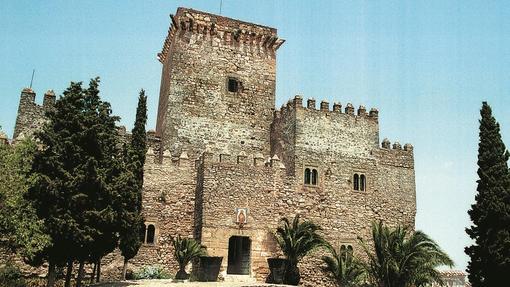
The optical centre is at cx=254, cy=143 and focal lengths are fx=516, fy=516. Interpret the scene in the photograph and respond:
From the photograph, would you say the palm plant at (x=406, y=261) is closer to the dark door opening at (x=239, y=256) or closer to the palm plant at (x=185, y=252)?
the dark door opening at (x=239, y=256)

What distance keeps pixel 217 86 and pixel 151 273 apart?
471 inches

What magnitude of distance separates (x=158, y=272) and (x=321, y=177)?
32.9ft

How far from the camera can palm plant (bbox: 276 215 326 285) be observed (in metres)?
23.5

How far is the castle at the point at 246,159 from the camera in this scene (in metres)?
24.5

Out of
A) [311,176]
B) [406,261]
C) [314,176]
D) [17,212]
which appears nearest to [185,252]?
[17,212]

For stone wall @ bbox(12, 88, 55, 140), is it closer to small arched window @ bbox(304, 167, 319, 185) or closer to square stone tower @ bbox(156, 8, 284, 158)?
square stone tower @ bbox(156, 8, 284, 158)

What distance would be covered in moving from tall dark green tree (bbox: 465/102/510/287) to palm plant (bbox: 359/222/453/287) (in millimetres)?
1347

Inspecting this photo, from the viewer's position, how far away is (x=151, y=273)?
23.5 m

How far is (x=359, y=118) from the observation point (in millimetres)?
29984

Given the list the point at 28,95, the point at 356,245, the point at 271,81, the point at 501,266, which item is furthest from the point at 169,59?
the point at 501,266

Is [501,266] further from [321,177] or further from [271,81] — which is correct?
[271,81]

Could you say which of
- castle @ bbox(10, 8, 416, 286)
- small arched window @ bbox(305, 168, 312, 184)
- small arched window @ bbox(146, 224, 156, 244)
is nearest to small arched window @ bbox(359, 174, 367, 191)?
castle @ bbox(10, 8, 416, 286)

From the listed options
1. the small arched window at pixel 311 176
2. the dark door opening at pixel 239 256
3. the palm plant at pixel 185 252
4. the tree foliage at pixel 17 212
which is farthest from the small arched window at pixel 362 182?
the tree foliage at pixel 17 212

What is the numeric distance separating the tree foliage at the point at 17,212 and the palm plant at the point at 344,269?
12775mm
